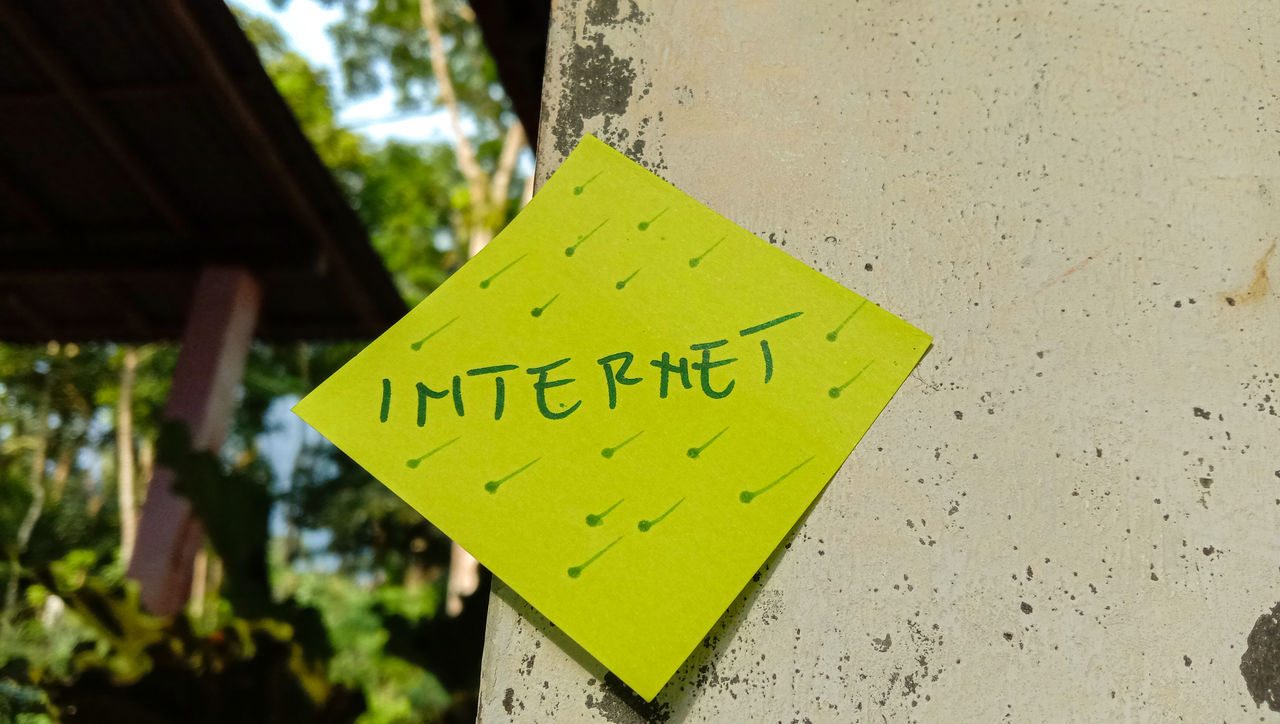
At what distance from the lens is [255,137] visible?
7.14ft

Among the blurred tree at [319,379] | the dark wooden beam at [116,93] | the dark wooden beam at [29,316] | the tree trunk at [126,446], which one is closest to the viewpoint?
the dark wooden beam at [116,93]

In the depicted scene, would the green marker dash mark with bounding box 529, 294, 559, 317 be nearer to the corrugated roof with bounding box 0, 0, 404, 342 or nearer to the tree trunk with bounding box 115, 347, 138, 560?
the corrugated roof with bounding box 0, 0, 404, 342

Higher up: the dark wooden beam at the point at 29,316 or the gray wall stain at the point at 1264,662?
the dark wooden beam at the point at 29,316

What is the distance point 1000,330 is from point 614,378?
8.9 inches

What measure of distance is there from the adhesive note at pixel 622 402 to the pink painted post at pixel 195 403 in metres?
2.68

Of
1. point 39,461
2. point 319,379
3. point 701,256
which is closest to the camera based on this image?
point 701,256

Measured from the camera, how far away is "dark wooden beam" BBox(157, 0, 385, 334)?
1897 millimetres

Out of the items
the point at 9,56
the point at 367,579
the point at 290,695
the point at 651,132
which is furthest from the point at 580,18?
the point at 367,579

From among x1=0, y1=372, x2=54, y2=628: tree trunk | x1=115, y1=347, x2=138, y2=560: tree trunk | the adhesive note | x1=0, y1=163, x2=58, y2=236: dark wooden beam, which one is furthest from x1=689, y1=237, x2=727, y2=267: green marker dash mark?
x1=115, y1=347, x2=138, y2=560: tree trunk

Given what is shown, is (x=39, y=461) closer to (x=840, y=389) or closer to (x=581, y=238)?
(x=581, y=238)

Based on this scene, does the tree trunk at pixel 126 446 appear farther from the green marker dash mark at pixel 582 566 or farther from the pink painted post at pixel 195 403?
the green marker dash mark at pixel 582 566

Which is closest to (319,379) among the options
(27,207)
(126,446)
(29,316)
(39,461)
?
(126,446)

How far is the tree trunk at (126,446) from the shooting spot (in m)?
10.1

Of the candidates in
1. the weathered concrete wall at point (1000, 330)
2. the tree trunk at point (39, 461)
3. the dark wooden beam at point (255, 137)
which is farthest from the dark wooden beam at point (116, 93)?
the tree trunk at point (39, 461)
